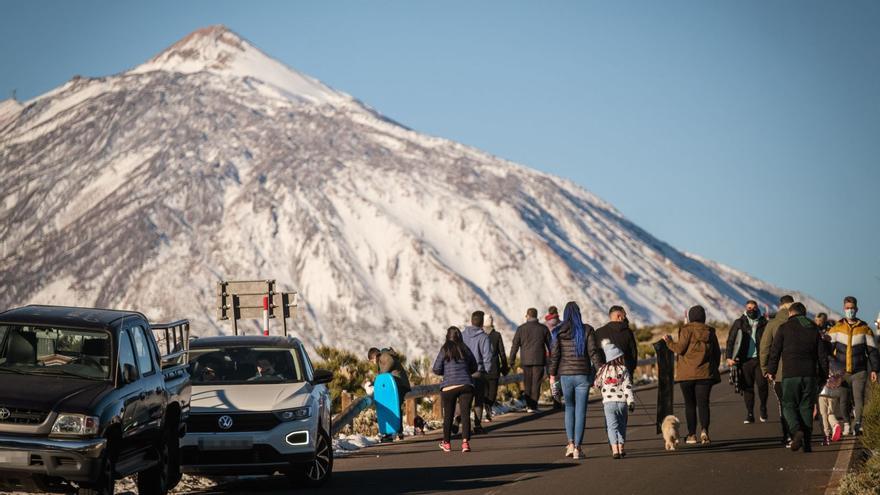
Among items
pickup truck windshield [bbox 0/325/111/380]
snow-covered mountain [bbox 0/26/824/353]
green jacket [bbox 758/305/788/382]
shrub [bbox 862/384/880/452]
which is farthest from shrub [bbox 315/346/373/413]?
snow-covered mountain [bbox 0/26/824/353]

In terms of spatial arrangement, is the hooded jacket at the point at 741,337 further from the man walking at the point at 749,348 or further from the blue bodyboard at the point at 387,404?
the blue bodyboard at the point at 387,404

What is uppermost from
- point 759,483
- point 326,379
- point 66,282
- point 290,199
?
point 290,199

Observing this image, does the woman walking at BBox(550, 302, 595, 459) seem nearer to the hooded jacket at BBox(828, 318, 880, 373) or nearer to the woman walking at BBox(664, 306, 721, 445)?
the woman walking at BBox(664, 306, 721, 445)

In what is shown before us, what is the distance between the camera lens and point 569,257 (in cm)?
16425

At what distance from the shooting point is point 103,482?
11.1 meters

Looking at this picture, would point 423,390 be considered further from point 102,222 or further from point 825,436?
point 102,222

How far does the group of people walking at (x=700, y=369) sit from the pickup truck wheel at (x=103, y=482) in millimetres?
7255

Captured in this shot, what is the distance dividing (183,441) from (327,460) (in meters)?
1.60

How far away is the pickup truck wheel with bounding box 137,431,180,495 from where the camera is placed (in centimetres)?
1308

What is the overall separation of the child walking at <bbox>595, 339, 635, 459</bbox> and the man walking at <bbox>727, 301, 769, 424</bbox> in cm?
532

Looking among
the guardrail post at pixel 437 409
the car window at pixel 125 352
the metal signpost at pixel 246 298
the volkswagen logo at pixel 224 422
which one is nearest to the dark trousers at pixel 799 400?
the volkswagen logo at pixel 224 422

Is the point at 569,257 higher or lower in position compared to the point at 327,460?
higher

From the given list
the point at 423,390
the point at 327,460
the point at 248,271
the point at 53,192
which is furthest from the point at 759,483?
the point at 53,192

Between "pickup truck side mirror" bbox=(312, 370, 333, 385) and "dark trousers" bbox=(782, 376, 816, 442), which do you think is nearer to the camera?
"pickup truck side mirror" bbox=(312, 370, 333, 385)
